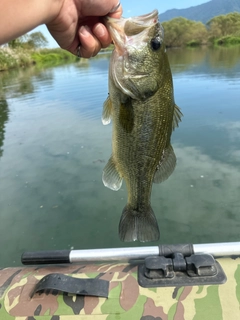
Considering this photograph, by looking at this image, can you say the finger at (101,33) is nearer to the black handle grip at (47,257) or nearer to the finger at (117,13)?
the finger at (117,13)

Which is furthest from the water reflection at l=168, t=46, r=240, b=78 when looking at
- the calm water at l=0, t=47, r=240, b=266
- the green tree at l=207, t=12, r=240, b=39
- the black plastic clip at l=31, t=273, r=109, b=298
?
the green tree at l=207, t=12, r=240, b=39

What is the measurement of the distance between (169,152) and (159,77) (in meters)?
0.44

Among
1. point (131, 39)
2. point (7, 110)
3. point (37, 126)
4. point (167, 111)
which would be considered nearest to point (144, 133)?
point (167, 111)

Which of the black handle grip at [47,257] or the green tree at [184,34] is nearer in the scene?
the black handle grip at [47,257]

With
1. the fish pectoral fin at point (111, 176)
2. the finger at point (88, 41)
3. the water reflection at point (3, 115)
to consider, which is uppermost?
the finger at point (88, 41)

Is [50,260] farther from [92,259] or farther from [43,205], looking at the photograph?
[43,205]

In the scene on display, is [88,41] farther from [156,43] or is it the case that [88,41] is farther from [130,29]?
[156,43]

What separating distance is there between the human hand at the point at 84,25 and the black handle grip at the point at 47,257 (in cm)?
140

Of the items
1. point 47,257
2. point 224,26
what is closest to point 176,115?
point 47,257

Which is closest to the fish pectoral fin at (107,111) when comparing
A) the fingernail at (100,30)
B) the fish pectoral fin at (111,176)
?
the fish pectoral fin at (111,176)

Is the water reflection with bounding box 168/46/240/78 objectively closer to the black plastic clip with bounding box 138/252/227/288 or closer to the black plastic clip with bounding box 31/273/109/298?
the black plastic clip with bounding box 138/252/227/288

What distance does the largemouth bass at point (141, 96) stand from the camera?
157 centimetres

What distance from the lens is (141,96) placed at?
1604 millimetres

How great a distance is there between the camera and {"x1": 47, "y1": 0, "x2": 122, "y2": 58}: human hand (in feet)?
5.22
